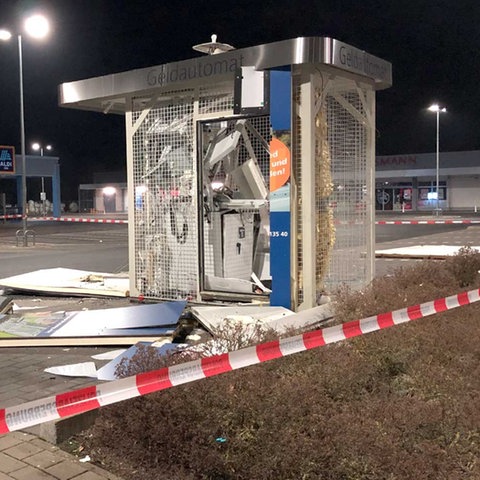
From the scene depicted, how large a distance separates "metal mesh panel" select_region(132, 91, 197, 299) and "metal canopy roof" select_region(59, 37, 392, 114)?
15.0 inches

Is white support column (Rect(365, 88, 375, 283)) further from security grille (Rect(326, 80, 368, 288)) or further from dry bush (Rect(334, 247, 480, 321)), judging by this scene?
dry bush (Rect(334, 247, 480, 321))

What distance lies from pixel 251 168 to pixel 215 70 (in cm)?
154

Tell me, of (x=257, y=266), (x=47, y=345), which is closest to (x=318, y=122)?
(x=257, y=266)

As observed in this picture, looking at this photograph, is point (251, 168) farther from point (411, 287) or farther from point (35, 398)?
point (35, 398)

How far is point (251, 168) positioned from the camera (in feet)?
28.6

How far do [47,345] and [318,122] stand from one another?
4.06 metres

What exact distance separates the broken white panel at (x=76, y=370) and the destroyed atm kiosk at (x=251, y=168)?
8.62 ft

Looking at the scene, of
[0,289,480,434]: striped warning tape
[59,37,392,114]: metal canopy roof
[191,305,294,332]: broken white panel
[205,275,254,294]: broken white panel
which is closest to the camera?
[0,289,480,434]: striped warning tape

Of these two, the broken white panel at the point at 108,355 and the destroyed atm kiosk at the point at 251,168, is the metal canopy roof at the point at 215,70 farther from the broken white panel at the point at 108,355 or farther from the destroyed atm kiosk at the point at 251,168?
the broken white panel at the point at 108,355

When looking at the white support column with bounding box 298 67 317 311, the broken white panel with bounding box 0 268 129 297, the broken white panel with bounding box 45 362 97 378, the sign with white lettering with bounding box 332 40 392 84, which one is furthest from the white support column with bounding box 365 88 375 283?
the broken white panel with bounding box 45 362 97 378

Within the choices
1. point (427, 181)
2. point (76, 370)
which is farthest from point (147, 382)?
point (427, 181)

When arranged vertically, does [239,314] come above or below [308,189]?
below

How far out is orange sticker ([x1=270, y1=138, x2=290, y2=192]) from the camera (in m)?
7.37

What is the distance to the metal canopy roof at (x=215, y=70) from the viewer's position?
6.97m
